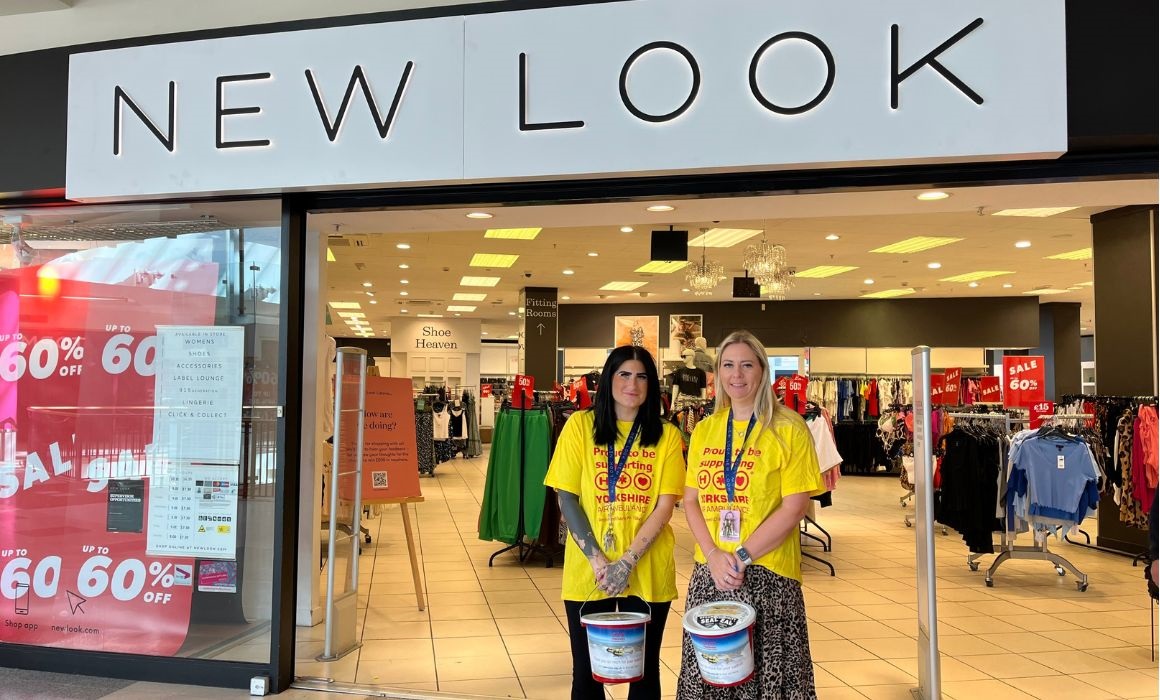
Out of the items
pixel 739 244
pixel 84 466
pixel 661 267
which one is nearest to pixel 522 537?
pixel 84 466

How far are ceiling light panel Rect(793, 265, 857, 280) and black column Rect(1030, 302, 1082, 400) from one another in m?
7.19

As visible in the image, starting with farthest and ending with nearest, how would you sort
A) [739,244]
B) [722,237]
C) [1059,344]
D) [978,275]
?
1. [1059,344]
2. [978,275]
3. [739,244]
4. [722,237]

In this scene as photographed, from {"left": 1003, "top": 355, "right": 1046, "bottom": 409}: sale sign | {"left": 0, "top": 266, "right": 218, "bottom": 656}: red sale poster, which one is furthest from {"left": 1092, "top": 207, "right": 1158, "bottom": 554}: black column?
{"left": 0, "top": 266, "right": 218, "bottom": 656}: red sale poster

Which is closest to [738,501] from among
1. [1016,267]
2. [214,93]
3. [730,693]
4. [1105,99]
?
[730,693]

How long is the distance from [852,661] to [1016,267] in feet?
34.4

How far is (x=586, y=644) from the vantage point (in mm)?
2635

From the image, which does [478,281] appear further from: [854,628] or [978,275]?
[854,628]

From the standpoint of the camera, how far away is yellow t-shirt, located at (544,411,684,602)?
2.63 m

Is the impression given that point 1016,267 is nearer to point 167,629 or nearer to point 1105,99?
point 1105,99

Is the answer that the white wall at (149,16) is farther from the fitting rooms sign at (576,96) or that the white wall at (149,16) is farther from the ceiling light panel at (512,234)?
the ceiling light panel at (512,234)

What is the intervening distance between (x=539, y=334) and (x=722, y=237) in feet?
19.4

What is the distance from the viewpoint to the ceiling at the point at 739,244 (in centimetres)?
381

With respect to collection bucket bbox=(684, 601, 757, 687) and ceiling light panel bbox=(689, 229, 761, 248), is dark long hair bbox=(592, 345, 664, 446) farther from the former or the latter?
ceiling light panel bbox=(689, 229, 761, 248)

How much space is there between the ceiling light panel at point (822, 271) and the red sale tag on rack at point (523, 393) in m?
7.54
